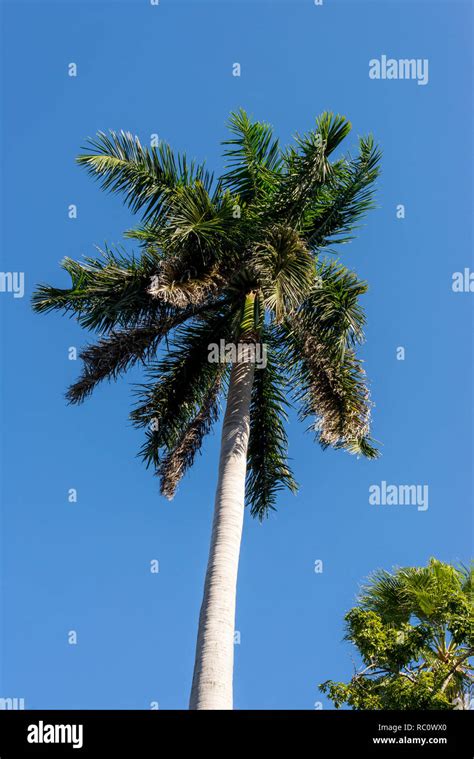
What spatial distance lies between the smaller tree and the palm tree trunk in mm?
4704

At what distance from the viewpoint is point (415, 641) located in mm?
15164

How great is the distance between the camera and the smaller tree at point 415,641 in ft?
48.3

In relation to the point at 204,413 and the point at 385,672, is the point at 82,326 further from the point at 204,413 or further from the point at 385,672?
the point at 385,672

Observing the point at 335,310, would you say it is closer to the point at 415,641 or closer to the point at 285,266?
the point at 285,266

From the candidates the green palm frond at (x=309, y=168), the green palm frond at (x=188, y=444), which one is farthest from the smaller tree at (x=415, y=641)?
the green palm frond at (x=309, y=168)

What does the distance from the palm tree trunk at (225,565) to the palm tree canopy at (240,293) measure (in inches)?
56.2

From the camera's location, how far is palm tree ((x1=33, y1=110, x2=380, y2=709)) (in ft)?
45.4

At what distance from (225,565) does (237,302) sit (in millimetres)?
5830
